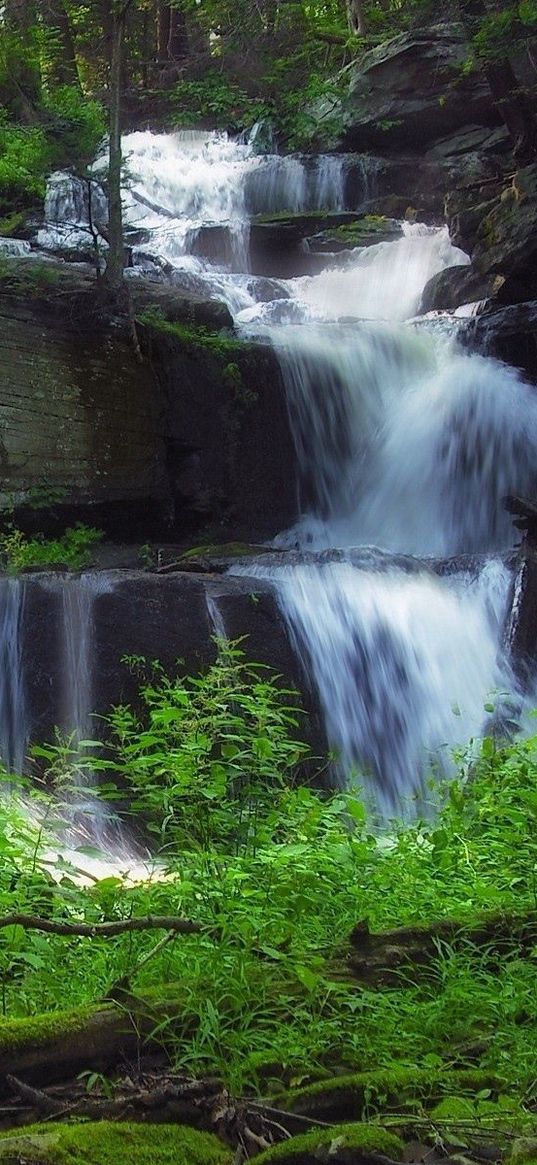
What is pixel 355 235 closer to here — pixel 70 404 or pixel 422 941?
pixel 70 404

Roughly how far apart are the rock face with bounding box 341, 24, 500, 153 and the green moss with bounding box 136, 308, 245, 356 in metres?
11.4

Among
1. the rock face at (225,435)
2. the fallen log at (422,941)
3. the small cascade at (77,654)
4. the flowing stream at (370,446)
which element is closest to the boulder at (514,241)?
the flowing stream at (370,446)

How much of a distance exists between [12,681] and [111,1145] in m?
5.65

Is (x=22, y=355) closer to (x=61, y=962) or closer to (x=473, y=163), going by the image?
(x=61, y=962)

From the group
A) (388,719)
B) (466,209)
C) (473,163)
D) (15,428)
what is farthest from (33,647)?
(473,163)

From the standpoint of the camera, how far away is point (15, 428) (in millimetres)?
10258

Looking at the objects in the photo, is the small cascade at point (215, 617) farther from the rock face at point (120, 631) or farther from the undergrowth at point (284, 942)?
the undergrowth at point (284, 942)

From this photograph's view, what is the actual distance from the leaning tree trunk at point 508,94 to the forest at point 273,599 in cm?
6

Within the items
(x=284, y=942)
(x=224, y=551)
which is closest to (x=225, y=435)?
(x=224, y=551)

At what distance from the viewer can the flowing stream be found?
8227 mm

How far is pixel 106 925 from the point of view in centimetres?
278

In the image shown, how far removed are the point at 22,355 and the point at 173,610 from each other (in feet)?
14.0

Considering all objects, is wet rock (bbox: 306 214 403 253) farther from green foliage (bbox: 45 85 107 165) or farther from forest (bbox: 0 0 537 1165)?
green foliage (bbox: 45 85 107 165)

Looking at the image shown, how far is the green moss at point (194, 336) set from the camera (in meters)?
11.9
